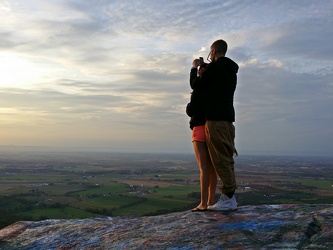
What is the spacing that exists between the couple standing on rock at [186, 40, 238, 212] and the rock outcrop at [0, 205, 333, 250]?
0.43 metres

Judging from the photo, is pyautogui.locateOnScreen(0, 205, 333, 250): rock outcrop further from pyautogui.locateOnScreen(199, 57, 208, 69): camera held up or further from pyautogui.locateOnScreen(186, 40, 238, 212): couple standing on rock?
pyautogui.locateOnScreen(199, 57, 208, 69): camera held up

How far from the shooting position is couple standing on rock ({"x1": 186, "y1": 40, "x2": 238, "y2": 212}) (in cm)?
467

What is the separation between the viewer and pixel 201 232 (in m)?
4.03

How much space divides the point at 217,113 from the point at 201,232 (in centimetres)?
161

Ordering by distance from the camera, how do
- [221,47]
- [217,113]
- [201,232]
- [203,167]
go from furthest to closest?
[203,167] → [221,47] → [217,113] → [201,232]

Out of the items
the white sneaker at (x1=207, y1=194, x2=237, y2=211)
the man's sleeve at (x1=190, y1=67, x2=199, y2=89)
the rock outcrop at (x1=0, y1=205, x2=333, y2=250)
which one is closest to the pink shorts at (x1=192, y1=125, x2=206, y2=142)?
the man's sleeve at (x1=190, y1=67, x2=199, y2=89)

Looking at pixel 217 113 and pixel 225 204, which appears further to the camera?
pixel 225 204

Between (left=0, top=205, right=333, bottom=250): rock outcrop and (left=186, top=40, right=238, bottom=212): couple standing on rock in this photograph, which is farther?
(left=186, top=40, right=238, bottom=212): couple standing on rock

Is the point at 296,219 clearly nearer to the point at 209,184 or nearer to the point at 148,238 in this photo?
the point at 209,184

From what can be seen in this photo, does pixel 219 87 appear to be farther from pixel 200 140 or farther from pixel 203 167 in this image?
pixel 203 167

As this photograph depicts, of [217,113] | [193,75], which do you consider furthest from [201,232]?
[193,75]

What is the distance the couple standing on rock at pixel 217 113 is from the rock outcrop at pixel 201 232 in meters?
0.43

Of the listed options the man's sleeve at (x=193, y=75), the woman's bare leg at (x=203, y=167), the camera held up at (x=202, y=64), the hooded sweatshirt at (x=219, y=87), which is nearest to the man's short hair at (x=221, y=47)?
the hooded sweatshirt at (x=219, y=87)

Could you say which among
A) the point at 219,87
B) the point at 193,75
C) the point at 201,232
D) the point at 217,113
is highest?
the point at 193,75
